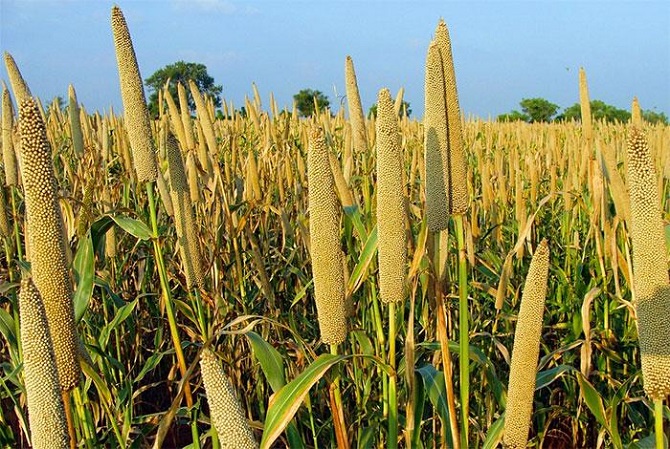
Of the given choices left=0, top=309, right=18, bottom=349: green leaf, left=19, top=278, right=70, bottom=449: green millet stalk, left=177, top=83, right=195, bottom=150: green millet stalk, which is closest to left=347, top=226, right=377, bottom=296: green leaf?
left=19, top=278, right=70, bottom=449: green millet stalk

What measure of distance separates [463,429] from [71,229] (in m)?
1.42

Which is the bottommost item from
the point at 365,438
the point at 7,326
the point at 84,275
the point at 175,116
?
the point at 365,438

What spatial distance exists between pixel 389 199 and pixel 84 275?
2.94ft

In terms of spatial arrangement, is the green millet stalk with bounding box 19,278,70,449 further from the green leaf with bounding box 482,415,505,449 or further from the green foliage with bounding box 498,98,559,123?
the green foliage with bounding box 498,98,559,123

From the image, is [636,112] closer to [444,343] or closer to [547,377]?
[547,377]

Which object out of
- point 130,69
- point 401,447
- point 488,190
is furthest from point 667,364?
point 488,190

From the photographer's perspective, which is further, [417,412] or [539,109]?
[539,109]

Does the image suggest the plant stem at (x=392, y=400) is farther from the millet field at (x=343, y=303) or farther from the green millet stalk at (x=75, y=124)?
the green millet stalk at (x=75, y=124)

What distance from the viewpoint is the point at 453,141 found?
5.39ft

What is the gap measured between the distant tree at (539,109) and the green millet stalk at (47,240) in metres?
32.6

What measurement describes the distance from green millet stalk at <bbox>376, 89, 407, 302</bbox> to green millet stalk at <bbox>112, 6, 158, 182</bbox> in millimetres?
831

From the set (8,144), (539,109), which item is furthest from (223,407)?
(539,109)

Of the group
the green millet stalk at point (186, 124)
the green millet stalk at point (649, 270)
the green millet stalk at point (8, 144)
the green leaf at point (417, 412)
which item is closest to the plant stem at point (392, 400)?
the green leaf at point (417, 412)

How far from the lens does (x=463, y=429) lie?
5.43ft
